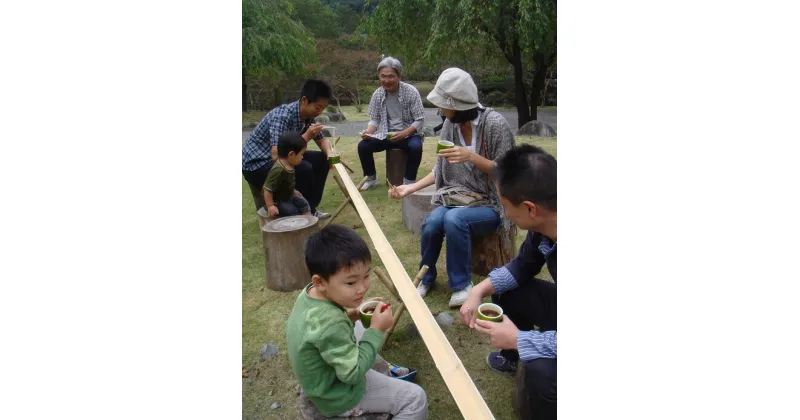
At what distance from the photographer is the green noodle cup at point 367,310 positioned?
7.24 ft

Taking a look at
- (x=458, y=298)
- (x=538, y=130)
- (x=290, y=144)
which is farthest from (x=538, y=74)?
(x=458, y=298)

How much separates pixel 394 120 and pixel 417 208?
1850mm

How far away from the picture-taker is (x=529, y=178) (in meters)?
2.12

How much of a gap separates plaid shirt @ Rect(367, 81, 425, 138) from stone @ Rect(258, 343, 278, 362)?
11.6 ft

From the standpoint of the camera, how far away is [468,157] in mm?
3160

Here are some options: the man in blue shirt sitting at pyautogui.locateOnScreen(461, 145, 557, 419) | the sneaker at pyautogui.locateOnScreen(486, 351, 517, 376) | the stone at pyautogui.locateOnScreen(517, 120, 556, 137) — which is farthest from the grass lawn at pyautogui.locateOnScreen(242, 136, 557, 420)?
the stone at pyautogui.locateOnScreen(517, 120, 556, 137)

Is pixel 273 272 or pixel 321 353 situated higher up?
pixel 321 353

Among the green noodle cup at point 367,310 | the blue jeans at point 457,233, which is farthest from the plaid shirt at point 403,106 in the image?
the green noodle cup at point 367,310

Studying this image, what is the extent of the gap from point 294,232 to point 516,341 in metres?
1.99

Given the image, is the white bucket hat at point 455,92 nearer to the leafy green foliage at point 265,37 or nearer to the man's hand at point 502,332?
the leafy green foliage at point 265,37

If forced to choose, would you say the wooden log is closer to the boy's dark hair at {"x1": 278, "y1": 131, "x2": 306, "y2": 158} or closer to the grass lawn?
the grass lawn

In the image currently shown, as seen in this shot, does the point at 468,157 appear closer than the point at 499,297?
No

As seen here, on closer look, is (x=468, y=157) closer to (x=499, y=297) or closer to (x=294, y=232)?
(x=499, y=297)

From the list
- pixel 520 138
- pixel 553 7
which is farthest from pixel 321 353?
pixel 520 138
